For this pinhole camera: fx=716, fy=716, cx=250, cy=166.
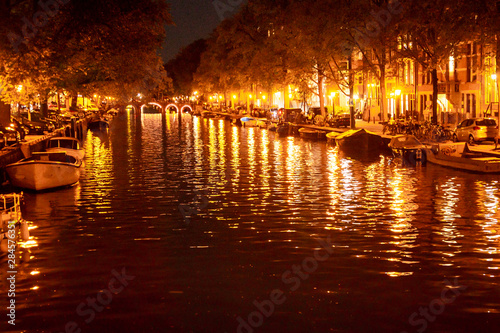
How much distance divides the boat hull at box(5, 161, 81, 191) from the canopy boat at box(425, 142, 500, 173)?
18320 mm

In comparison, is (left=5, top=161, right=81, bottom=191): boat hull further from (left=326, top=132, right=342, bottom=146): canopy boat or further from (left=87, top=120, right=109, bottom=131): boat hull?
(left=87, top=120, right=109, bottom=131): boat hull

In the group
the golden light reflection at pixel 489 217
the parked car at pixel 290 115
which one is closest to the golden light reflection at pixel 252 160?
the golden light reflection at pixel 489 217

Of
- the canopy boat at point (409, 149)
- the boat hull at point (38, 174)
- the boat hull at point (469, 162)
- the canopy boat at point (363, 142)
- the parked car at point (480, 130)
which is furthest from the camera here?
the canopy boat at point (363, 142)

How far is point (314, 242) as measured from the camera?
18.0m

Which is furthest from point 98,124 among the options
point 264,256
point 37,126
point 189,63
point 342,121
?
point 189,63

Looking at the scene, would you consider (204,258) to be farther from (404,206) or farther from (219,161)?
(219,161)

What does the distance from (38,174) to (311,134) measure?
3603 centimetres

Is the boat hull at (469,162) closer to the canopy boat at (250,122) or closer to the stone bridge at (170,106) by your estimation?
the canopy boat at (250,122)

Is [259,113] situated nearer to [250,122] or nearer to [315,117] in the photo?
[250,122]

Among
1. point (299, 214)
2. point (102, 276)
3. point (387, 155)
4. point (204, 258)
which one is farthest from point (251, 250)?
point (387, 155)

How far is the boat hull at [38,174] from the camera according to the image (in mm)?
28594

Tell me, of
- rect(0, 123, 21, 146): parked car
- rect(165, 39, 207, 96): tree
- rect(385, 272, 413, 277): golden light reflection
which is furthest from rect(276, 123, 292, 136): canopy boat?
rect(165, 39, 207, 96): tree

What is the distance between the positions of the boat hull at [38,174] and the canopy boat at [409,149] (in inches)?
725

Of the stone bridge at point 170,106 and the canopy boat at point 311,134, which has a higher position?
the stone bridge at point 170,106
